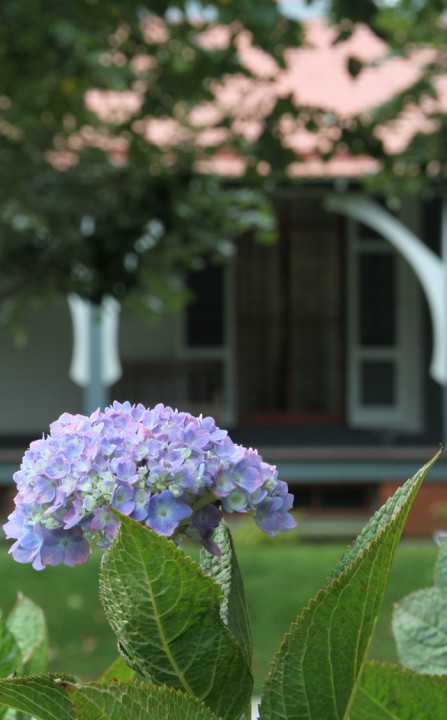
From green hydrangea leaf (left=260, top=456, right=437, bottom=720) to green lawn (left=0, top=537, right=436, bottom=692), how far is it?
13.4ft

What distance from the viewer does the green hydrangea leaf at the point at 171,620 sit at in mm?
836

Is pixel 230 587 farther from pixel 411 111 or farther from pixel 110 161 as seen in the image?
pixel 411 111

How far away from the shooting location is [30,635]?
1.29 m

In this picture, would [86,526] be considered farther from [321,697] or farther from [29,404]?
A: [29,404]

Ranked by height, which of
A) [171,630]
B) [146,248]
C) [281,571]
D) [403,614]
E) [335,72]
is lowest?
[281,571]

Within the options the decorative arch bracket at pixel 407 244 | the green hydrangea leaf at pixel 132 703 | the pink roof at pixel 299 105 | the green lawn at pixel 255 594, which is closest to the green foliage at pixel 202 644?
the green hydrangea leaf at pixel 132 703

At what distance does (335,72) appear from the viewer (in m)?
12.2

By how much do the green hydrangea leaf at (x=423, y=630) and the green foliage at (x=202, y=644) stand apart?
38 centimetres

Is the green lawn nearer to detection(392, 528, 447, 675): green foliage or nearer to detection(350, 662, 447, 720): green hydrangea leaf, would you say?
detection(392, 528, 447, 675): green foliage

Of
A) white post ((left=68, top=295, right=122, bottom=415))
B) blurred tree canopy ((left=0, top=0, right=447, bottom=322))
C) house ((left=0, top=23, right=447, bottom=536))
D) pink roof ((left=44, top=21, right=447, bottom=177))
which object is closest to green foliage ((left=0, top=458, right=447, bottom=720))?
blurred tree canopy ((left=0, top=0, right=447, bottom=322))

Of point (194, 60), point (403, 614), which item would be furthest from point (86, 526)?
point (194, 60)

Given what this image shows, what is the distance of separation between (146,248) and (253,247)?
7.02 meters

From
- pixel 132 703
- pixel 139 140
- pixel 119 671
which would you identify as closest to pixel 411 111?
pixel 139 140

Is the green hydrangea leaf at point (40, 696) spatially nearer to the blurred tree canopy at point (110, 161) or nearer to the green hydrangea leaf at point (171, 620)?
the green hydrangea leaf at point (171, 620)
